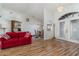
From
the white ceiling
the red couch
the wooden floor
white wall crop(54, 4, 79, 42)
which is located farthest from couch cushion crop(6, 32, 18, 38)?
white wall crop(54, 4, 79, 42)

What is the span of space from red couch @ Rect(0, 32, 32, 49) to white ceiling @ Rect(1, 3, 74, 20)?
51cm

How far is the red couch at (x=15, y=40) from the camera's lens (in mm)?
2641

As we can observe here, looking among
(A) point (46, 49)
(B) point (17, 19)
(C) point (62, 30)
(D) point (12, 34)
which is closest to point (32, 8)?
(B) point (17, 19)

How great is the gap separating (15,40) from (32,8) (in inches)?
33.6

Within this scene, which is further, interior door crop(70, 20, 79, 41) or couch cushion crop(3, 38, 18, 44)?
couch cushion crop(3, 38, 18, 44)

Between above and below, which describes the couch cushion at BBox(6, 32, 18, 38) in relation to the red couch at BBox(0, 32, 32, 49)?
above

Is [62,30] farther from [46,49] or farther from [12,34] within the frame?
[12,34]

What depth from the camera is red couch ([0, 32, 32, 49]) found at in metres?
2.64

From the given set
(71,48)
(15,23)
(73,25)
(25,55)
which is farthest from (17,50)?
(73,25)

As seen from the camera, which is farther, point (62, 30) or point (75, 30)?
point (62, 30)

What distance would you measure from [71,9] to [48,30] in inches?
27.8

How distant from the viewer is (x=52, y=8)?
264 centimetres

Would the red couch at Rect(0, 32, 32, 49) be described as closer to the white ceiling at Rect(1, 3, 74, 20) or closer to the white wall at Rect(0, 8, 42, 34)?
the white wall at Rect(0, 8, 42, 34)

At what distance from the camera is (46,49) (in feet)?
8.68
